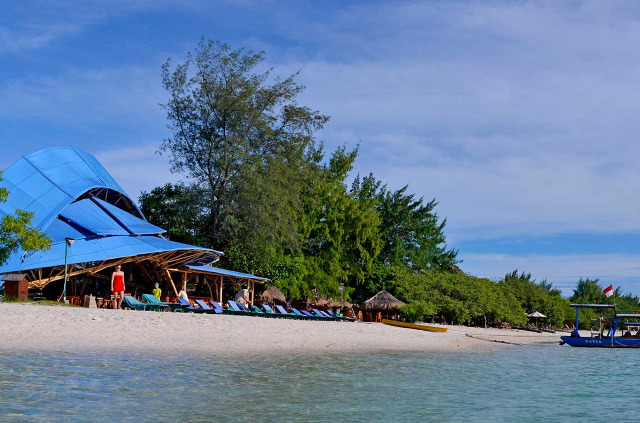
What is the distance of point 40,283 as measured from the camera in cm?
2669

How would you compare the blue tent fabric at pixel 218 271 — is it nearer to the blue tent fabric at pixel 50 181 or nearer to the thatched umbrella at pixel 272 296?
the thatched umbrella at pixel 272 296

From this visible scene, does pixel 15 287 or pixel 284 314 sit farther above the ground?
pixel 15 287

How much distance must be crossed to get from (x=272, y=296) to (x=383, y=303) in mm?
7023

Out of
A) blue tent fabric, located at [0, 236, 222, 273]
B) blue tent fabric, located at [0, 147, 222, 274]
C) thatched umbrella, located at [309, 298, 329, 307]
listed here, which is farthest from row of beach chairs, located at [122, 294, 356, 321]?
thatched umbrella, located at [309, 298, 329, 307]

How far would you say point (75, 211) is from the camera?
32625mm

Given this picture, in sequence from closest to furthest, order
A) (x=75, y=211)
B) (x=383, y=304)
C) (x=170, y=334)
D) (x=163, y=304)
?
(x=170, y=334), (x=163, y=304), (x=75, y=211), (x=383, y=304)

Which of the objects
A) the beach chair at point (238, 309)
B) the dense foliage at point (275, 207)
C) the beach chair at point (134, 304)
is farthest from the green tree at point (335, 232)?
the beach chair at point (134, 304)

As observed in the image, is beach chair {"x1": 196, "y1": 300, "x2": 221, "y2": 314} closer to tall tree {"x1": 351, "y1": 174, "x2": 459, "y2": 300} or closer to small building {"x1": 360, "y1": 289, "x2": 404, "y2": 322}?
small building {"x1": 360, "y1": 289, "x2": 404, "y2": 322}

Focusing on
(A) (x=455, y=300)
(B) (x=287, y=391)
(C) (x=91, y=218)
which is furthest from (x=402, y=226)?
(B) (x=287, y=391)

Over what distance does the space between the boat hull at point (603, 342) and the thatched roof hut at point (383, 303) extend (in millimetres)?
10157

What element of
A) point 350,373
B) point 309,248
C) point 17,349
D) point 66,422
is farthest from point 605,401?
point 309,248

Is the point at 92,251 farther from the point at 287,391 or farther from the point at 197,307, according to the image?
the point at 287,391

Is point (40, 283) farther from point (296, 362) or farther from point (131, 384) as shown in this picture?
point (131, 384)

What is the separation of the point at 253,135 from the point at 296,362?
2466 centimetres
